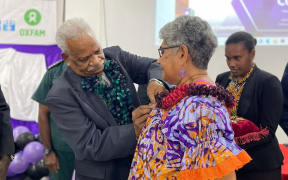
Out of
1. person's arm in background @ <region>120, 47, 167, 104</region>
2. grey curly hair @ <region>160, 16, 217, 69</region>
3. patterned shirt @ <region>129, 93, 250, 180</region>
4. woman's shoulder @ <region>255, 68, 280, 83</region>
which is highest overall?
grey curly hair @ <region>160, 16, 217, 69</region>

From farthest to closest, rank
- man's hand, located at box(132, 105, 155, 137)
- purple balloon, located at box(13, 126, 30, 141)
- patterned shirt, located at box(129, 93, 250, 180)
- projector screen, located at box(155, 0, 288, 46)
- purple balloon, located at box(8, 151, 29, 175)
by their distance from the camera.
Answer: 1. projector screen, located at box(155, 0, 288, 46)
2. purple balloon, located at box(13, 126, 30, 141)
3. purple balloon, located at box(8, 151, 29, 175)
4. man's hand, located at box(132, 105, 155, 137)
5. patterned shirt, located at box(129, 93, 250, 180)

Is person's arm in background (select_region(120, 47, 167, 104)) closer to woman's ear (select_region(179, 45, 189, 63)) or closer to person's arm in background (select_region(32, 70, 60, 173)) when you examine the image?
woman's ear (select_region(179, 45, 189, 63))

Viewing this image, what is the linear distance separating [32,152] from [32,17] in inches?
70.5

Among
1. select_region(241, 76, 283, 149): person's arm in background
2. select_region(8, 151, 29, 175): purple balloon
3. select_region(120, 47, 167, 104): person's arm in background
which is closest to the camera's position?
select_region(120, 47, 167, 104): person's arm in background

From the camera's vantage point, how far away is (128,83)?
5.04 feet

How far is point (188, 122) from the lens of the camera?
1013 millimetres

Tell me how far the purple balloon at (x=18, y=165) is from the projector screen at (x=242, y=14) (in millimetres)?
2560

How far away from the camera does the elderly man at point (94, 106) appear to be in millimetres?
1349

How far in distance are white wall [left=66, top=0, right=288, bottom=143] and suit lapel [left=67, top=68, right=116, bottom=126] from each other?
269 cm

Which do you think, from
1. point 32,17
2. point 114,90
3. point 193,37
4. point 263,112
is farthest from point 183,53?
point 32,17

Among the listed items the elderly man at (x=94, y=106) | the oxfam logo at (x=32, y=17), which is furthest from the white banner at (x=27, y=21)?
the elderly man at (x=94, y=106)

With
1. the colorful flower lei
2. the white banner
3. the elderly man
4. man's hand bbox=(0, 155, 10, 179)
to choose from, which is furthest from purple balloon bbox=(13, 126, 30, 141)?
the colorful flower lei

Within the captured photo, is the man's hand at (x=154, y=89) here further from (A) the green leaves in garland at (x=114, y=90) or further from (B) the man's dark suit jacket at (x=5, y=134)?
(B) the man's dark suit jacket at (x=5, y=134)

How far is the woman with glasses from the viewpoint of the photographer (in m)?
0.99
